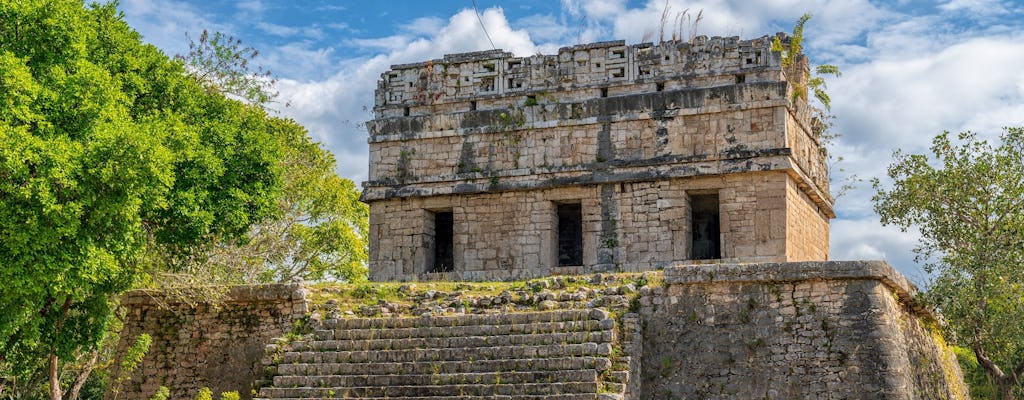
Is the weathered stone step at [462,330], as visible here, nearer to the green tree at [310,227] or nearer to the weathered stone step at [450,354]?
the weathered stone step at [450,354]

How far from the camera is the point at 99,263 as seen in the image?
14.3m

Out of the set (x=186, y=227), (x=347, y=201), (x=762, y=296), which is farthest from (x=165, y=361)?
(x=347, y=201)

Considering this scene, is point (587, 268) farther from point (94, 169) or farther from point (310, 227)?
point (310, 227)

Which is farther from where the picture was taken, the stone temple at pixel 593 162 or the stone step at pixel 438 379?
the stone temple at pixel 593 162

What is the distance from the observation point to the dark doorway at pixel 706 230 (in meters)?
19.5

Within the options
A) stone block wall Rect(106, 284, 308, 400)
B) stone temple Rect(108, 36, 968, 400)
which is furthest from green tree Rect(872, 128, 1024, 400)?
stone block wall Rect(106, 284, 308, 400)

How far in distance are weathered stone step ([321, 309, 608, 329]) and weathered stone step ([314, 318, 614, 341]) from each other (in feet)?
0.18

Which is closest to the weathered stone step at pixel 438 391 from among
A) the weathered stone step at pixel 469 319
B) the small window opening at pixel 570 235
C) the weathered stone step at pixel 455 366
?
the weathered stone step at pixel 455 366

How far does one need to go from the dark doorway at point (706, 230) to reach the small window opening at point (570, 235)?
6.27 ft

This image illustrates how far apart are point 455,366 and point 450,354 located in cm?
27

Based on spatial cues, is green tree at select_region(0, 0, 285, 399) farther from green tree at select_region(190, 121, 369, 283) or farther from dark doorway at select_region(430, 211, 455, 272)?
green tree at select_region(190, 121, 369, 283)

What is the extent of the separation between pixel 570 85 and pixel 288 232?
1016 cm

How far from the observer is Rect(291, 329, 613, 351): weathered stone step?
13562 mm

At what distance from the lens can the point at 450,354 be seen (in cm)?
1402
